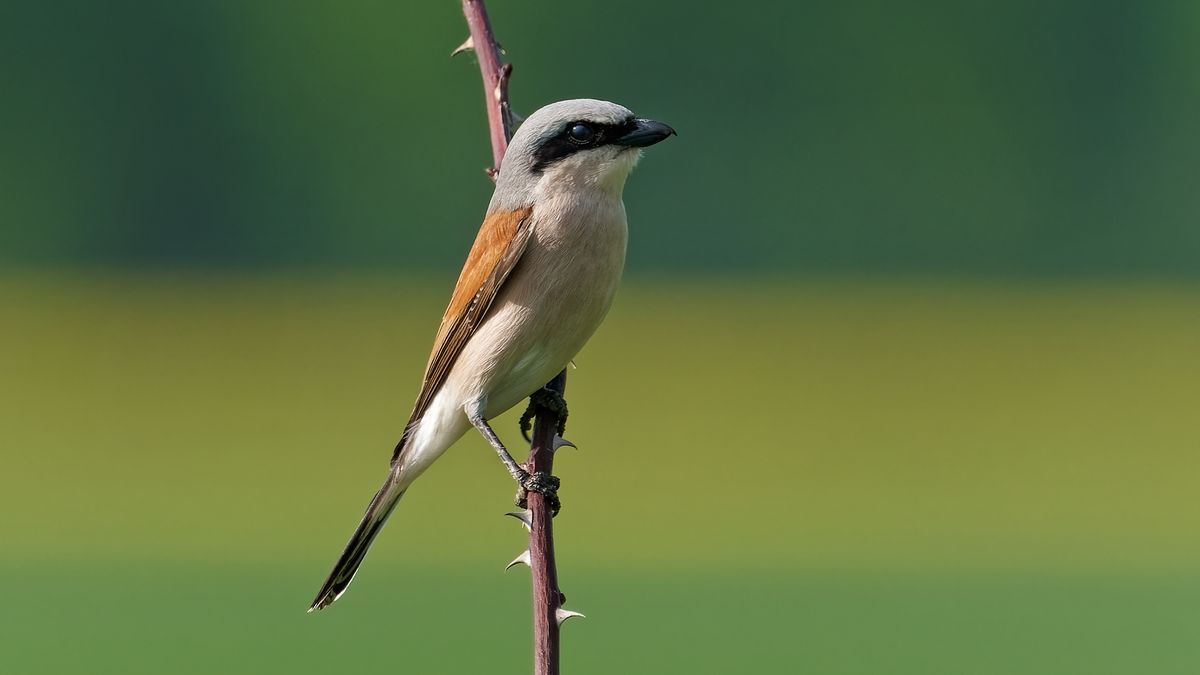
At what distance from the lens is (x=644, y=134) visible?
3949mm

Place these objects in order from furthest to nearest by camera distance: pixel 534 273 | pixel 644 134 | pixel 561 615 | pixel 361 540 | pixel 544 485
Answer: pixel 361 540 → pixel 534 273 → pixel 644 134 → pixel 544 485 → pixel 561 615

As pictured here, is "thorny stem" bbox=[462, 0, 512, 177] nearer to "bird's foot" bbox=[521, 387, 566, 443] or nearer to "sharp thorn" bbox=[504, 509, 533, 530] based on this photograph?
"bird's foot" bbox=[521, 387, 566, 443]

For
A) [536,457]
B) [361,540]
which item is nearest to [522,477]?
[536,457]

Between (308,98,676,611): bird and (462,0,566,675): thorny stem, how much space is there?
0.43 feet

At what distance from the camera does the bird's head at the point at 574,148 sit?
400cm

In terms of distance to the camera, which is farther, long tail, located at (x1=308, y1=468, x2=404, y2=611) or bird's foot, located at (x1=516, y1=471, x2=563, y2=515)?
long tail, located at (x1=308, y1=468, x2=404, y2=611)

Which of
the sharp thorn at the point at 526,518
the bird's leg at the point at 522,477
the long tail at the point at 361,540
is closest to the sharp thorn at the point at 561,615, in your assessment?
the sharp thorn at the point at 526,518

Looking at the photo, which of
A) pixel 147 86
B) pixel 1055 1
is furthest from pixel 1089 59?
pixel 147 86

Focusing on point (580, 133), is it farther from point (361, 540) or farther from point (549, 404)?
point (361, 540)

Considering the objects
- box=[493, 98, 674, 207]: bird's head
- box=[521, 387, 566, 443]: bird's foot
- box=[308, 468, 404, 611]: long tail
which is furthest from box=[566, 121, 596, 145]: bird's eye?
box=[308, 468, 404, 611]: long tail

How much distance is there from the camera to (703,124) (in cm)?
2761

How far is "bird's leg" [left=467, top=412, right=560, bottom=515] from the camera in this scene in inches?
145

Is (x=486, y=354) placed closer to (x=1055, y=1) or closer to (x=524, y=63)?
(x=524, y=63)

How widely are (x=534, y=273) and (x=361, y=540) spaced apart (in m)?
0.98
